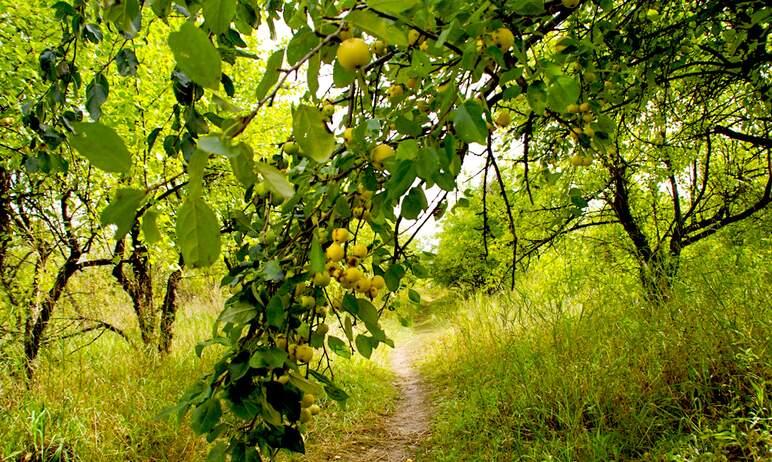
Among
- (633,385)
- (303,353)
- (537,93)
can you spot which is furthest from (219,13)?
(633,385)

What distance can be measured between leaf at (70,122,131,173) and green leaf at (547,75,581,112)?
2.11ft

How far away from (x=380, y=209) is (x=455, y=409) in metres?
3.09

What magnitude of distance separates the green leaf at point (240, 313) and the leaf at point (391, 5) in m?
0.60

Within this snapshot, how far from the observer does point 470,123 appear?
25.0 inches

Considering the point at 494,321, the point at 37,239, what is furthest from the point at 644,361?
the point at 37,239

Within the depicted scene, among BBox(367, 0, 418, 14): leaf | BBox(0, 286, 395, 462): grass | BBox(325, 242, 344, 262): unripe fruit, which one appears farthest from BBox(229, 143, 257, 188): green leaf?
BBox(0, 286, 395, 462): grass

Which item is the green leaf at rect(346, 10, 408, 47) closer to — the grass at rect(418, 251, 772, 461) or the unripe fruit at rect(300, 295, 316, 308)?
the unripe fruit at rect(300, 295, 316, 308)

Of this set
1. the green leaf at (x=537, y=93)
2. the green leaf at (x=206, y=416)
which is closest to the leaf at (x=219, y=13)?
the green leaf at (x=537, y=93)

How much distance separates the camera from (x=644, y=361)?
2.50 metres

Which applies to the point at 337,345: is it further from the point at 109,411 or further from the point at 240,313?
the point at 109,411

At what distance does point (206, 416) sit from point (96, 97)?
80 cm

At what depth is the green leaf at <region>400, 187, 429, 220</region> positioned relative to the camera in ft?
2.97

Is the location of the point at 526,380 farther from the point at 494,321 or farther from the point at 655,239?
the point at 655,239

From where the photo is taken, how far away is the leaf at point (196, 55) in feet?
1.38
